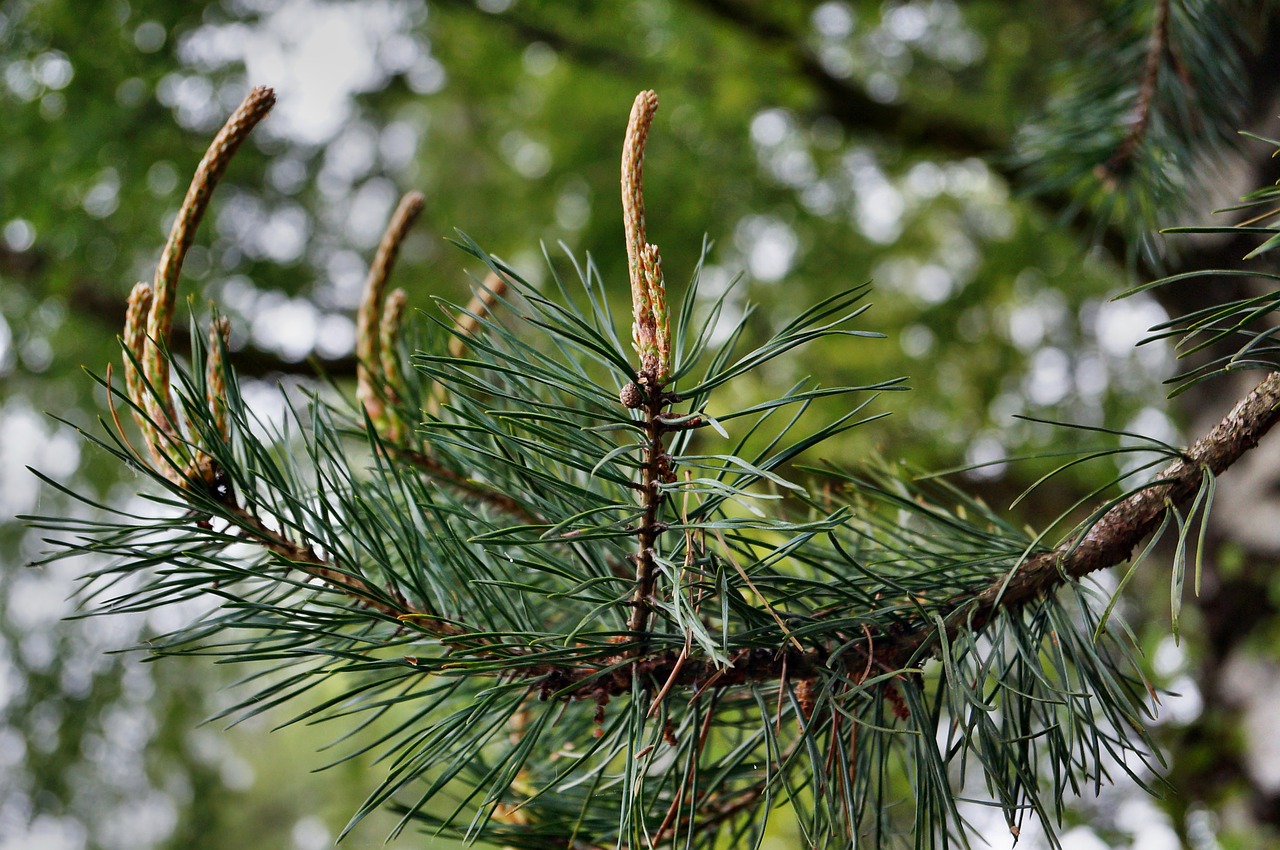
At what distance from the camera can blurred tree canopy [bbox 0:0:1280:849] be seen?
3.58 ft

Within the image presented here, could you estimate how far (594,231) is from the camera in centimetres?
175

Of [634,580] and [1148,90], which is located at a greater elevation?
[1148,90]

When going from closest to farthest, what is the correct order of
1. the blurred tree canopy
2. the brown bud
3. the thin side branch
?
the brown bud → the thin side branch → the blurred tree canopy

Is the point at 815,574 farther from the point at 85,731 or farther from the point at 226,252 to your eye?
the point at 85,731

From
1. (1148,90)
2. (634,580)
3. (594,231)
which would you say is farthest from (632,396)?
(594,231)

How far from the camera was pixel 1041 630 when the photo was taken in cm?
35

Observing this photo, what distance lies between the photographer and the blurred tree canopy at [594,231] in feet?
3.58

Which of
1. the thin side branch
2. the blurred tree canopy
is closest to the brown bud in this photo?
the thin side branch

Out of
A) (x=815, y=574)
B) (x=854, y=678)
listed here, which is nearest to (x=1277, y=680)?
(x=815, y=574)

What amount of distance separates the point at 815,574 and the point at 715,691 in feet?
0.54

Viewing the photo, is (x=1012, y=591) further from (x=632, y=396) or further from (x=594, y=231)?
(x=594, y=231)

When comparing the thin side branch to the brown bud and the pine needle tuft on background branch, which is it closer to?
the pine needle tuft on background branch

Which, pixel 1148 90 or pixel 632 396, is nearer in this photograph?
pixel 632 396

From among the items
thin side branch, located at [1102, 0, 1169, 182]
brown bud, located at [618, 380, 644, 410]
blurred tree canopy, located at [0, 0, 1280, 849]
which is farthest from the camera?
blurred tree canopy, located at [0, 0, 1280, 849]
